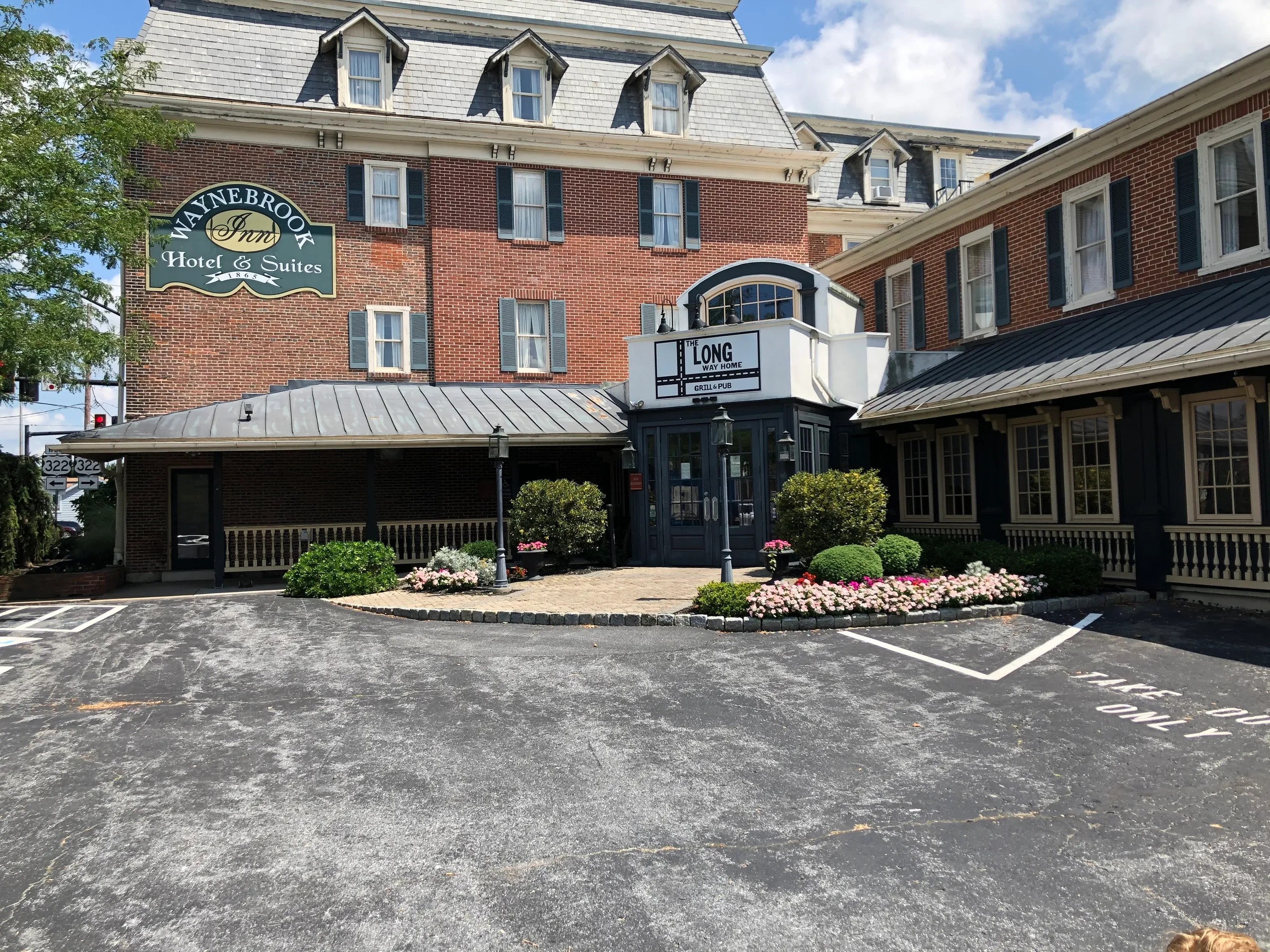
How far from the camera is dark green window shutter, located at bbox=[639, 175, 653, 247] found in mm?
21750

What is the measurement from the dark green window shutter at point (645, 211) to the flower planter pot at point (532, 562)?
9398mm

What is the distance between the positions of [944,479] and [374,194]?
46.6 ft

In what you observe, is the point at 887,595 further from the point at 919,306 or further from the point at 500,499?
the point at 919,306

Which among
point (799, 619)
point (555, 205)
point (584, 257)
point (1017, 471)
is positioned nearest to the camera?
point (799, 619)

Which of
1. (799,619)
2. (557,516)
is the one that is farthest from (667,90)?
(799,619)

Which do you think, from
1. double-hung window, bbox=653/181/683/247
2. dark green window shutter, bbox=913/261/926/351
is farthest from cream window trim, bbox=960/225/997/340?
double-hung window, bbox=653/181/683/247

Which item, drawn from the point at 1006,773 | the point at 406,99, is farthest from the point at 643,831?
the point at 406,99

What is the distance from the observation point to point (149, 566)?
731 inches

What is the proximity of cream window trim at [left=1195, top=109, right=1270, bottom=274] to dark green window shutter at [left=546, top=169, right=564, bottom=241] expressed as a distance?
1325 cm

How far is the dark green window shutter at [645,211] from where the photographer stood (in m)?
21.8

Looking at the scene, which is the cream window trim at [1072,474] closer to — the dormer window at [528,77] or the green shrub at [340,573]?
the green shrub at [340,573]

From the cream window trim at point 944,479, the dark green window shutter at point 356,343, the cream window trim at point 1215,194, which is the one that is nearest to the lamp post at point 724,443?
the cream window trim at point 944,479

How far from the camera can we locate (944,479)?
55.4 ft

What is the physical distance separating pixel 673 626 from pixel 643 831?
6.41 meters
